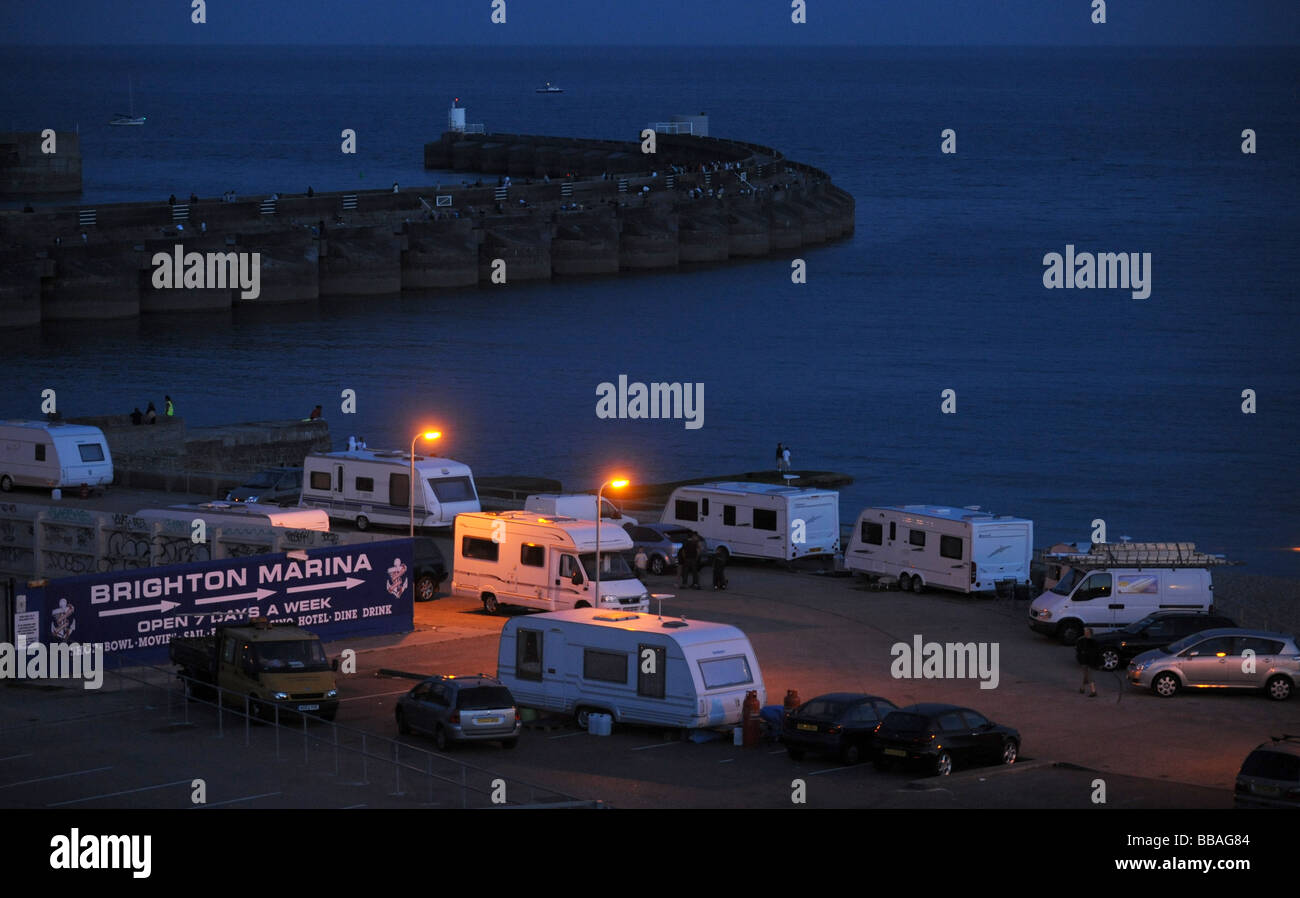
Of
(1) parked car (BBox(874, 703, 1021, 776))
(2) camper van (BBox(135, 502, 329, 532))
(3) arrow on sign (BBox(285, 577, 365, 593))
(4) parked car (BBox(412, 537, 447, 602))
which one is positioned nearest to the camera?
(1) parked car (BBox(874, 703, 1021, 776))

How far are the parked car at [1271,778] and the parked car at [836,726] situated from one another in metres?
4.71

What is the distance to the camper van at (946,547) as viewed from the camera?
124ft

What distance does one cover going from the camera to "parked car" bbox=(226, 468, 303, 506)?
45.1 metres

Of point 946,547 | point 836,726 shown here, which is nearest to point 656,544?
point 946,547

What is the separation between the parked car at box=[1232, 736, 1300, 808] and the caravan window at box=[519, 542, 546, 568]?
15.6 meters

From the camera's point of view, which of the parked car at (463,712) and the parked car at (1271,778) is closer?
the parked car at (1271,778)

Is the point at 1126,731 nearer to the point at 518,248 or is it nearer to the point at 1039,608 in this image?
the point at 1039,608

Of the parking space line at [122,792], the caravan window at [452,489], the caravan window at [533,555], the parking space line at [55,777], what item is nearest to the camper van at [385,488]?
the caravan window at [452,489]

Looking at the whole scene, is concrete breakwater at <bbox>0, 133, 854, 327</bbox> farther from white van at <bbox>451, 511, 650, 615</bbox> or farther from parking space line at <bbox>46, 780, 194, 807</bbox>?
parking space line at <bbox>46, 780, 194, 807</bbox>

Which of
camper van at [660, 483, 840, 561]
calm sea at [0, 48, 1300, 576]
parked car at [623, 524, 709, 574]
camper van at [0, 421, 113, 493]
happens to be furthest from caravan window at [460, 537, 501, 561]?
calm sea at [0, 48, 1300, 576]

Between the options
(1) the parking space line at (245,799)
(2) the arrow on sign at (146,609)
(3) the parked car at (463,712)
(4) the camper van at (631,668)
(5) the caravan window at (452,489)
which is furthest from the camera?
(5) the caravan window at (452,489)

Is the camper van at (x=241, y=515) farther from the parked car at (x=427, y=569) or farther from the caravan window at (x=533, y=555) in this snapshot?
the caravan window at (x=533, y=555)

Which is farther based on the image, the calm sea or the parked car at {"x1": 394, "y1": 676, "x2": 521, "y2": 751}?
the calm sea

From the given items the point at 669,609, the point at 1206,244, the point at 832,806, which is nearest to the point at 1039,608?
the point at 669,609
